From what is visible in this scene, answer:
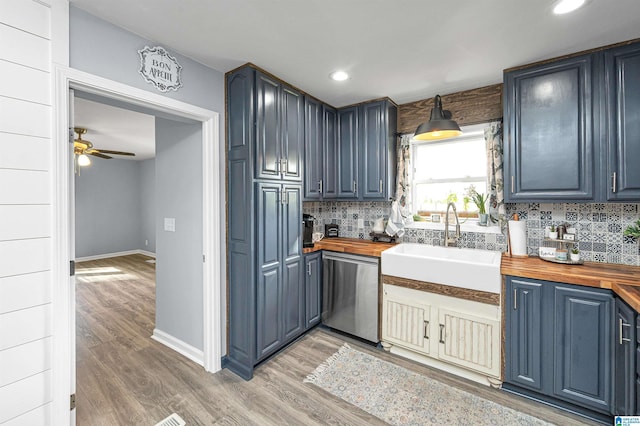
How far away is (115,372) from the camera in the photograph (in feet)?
7.48

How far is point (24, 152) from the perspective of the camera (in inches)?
53.9

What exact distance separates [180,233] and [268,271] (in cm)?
96

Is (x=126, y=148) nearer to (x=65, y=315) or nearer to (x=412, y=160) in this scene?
(x=65, y=315)

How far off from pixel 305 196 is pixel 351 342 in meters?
1.57

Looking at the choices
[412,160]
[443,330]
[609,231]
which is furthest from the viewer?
[412,160]

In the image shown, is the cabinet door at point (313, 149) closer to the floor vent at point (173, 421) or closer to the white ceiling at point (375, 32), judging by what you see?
the white ceiling at point (375, 32)

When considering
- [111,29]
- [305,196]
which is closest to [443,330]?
[305,196]

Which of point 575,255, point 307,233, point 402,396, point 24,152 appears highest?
point 24,152

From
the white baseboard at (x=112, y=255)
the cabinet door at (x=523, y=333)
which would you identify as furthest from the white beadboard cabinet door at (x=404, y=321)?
the white baseboard at (x=112, y=255)

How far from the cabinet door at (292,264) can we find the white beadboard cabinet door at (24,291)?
1.56 metres

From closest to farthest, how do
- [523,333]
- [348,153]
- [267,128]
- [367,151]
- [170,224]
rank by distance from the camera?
1. [523,333]
2. [267,128]
3. [170,224]
4. [367,151]
5. [348,153]

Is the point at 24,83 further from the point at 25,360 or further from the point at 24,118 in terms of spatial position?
the point at 25,360

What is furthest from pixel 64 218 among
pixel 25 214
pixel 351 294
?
pixel 351 294

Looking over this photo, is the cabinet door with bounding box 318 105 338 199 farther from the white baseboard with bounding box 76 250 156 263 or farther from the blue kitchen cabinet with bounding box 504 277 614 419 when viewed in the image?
the white baseboard with bounding box 76 250 156 263
